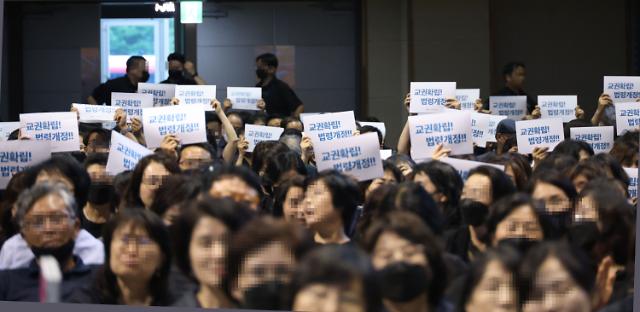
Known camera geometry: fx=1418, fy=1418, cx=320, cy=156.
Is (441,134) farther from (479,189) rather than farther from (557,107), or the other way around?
(557,107)

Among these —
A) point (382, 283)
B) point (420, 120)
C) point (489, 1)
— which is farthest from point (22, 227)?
point (489, 1)

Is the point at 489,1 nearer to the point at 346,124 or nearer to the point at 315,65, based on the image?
the point at 315,65

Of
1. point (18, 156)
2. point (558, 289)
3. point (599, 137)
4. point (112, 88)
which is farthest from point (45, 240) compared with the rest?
point (112, 88)

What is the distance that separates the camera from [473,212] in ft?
22.7

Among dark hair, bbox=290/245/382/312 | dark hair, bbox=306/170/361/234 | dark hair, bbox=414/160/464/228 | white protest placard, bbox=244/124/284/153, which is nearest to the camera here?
dark hair, bbox=290/245/382/312

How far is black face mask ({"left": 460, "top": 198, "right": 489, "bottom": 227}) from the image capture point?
6.83m

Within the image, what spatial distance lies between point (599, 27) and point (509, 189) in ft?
33.2

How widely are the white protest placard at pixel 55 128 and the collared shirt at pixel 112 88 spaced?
3.13 meters

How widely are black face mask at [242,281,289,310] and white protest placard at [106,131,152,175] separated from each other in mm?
3412

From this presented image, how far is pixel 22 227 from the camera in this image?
21.1ft

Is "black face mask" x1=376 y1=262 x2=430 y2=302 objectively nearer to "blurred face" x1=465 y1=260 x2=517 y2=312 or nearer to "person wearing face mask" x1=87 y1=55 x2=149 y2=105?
"blurred face" x1=465 y1=260 x2=517 y2=312

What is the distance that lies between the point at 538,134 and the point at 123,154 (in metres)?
3.34

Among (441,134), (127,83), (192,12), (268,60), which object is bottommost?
(441,134)

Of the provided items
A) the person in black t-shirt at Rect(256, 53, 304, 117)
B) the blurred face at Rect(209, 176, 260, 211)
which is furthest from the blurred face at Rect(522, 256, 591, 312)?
the person in black t-shirt at Rect(256, 53, 304, 117)
